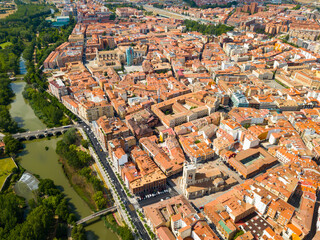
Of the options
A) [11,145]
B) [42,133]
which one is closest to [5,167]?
[11,145]

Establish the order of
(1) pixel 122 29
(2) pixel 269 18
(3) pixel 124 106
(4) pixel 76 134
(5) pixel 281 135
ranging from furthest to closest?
(2) pixel 269 18, (1) pixel 122 29, (3) pixel 124 106, (4) pixel 76 134, (5) pixel 281 135

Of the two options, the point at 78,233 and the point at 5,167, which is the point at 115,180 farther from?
the point at 5,167

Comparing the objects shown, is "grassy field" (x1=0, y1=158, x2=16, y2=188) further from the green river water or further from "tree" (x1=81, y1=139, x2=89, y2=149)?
"tree" (x1=81, y1=139, x2=89, y2=149)

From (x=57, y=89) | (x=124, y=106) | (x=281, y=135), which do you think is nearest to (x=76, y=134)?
(x=124, y=106)

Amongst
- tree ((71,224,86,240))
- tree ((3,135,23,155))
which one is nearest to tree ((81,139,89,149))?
tree ((3,135,23,155))

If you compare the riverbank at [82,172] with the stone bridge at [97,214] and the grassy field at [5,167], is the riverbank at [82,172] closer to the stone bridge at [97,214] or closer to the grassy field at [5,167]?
the stone bridge at [97,214]

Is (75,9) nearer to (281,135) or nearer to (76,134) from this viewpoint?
(76,134)
